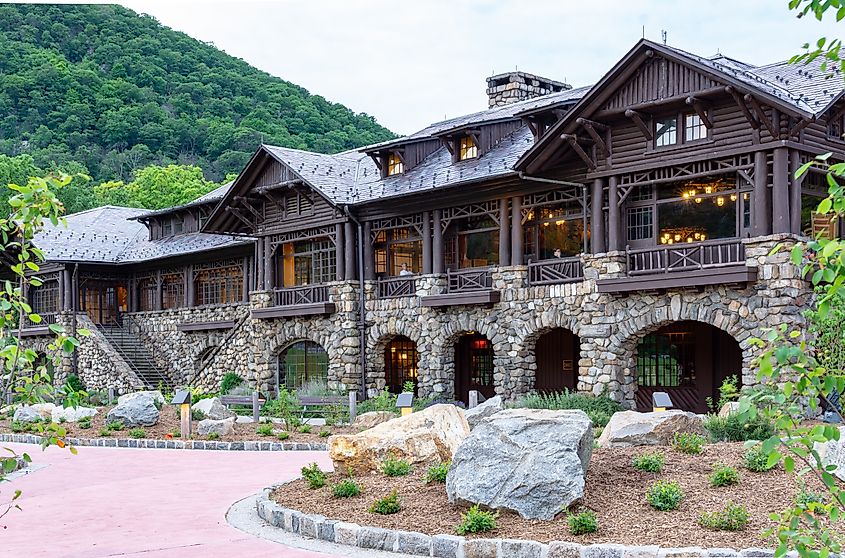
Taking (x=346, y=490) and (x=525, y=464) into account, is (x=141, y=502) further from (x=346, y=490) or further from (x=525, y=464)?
(x=525, y=464)

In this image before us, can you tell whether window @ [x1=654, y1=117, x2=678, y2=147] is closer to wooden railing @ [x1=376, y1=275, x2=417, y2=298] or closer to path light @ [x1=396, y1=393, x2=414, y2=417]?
path light @ [x1=396, y1=393, x2=414, y2=417]

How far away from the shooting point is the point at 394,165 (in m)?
32.9

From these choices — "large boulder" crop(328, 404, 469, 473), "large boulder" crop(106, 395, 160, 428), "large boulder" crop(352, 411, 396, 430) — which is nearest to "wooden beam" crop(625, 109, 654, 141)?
"large boulder" crop(352, 411, 396, 430)

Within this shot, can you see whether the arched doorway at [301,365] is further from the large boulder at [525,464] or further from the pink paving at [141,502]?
the large boulder at [525,464]

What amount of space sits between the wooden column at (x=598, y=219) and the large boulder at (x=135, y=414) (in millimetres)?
11206

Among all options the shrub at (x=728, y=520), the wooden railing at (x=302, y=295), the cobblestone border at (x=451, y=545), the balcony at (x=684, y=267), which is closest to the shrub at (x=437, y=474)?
the cobblestone border at (x=451, y=545)

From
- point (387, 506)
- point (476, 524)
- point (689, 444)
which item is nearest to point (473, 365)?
point (689, 444)

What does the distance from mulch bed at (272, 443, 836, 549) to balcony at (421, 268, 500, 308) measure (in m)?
14.4

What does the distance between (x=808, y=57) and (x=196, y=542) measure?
836 cm

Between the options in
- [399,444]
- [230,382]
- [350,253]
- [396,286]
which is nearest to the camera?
[399,444]

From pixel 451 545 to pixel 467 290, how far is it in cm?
1900

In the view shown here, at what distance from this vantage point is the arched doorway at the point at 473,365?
31.0 meters

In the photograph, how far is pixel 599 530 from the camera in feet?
31.6

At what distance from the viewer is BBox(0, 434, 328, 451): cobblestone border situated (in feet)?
67.8
